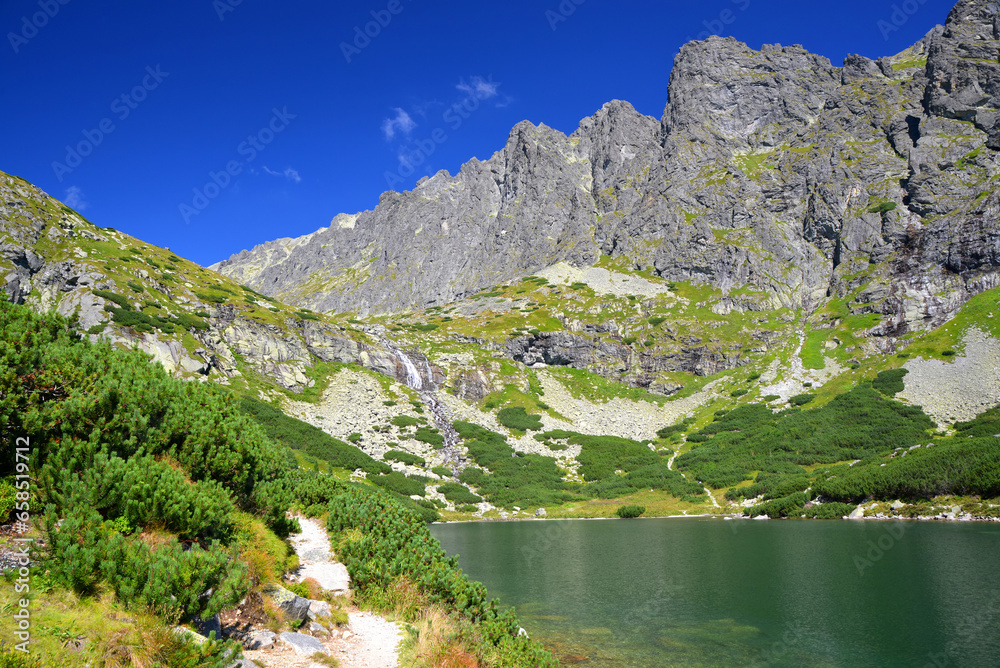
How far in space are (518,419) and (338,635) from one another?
83217 mm

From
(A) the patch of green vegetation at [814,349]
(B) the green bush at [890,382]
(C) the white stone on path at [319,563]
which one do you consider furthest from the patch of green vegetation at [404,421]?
(A) the patch of green vegetation at [814,349]

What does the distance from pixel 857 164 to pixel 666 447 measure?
120894 millimetres

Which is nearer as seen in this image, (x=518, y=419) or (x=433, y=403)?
(x=518, y=419)

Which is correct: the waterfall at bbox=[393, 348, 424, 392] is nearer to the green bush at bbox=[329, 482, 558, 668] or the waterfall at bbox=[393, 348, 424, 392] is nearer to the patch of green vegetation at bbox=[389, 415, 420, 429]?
the patch of green vegetation at bbox=[389, 415, 420, 429]

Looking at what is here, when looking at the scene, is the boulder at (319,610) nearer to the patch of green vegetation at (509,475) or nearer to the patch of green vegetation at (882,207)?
the patch of green vegetation at (509,475)

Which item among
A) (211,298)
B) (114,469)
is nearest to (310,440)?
(211,298)

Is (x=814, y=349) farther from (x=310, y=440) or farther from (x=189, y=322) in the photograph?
(x=189, y=322)

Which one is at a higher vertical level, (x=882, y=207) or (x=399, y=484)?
(x=882, y=207)

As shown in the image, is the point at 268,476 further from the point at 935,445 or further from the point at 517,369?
the point at 517,369

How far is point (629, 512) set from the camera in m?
63.1

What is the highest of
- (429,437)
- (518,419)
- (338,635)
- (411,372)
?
(411,372)

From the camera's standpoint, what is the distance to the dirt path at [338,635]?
8539mm

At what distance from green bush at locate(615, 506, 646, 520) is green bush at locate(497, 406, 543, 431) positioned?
2948 cm

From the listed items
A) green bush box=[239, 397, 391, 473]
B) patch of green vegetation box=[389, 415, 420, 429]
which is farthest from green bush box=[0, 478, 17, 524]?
patch of green vegetation box=[389, 415, 420, 429]
